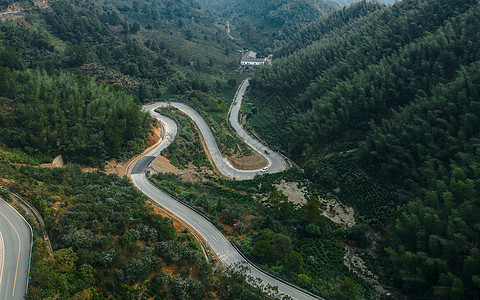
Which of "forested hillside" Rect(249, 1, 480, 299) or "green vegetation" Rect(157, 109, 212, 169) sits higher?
"forested hillside" Rect(249, 1, 480, 299)

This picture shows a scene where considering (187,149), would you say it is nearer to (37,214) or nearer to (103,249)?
(37,214)

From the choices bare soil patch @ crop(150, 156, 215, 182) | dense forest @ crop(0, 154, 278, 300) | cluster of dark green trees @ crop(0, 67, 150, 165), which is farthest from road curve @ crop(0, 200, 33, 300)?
bare soil patch @ crop(150, 156, 215, 182)

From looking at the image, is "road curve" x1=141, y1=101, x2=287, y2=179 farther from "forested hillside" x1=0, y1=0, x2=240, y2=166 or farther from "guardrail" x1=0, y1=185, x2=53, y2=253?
"guardrail" x1=0, y1=185, x2=53, y2=253

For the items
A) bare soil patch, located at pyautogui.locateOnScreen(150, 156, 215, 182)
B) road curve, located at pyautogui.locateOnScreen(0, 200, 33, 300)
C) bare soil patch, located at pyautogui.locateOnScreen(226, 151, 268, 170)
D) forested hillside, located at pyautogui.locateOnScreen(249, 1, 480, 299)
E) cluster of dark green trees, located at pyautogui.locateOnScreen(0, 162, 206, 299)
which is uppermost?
forested hillside, located at pyautogui.locateOnScreen(249, 1, 480, 299)

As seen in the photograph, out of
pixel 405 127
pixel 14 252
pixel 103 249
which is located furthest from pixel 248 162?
pixel 14 252

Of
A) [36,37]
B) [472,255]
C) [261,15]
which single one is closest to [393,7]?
[472,255]

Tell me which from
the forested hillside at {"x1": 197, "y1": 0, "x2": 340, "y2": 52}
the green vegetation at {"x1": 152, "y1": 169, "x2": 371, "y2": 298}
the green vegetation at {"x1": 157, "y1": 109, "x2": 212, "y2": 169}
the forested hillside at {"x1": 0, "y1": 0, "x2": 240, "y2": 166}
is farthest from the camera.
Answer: the forested hillside at {"x1": 197, "y1": 0, "x2": 340, "y2": 52}
